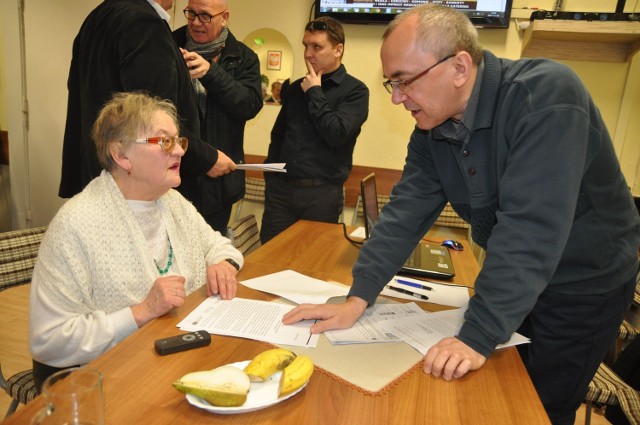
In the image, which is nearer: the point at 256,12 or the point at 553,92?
the point at 553,92

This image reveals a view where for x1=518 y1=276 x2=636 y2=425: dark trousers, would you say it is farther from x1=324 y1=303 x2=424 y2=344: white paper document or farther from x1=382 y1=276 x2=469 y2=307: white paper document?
x1=324 y1=303 x2=424 y2=344: white paper document

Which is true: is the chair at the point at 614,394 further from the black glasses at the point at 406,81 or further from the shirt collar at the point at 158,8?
the shirt collar at the point at 158,8

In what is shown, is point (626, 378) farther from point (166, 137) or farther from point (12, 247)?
point (12, 247)

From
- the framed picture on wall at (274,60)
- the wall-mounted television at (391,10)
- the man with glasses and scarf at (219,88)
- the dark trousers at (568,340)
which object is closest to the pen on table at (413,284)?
the dark trousers at (568,340)

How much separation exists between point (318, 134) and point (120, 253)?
5.79 ft

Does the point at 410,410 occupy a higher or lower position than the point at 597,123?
lower

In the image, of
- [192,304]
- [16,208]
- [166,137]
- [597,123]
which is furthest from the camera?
[16,208]

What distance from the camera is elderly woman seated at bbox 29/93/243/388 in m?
1.12

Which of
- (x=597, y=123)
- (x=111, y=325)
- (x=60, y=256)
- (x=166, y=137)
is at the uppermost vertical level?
(x=597, y=123)

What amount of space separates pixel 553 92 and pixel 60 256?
4.07ft

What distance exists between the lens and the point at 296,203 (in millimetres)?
2875

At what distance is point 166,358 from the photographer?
0.98 m

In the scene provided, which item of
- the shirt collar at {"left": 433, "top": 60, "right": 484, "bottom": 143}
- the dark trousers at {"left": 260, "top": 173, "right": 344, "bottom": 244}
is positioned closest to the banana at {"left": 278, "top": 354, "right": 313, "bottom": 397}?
the shirt collar at {"left": 433, "top": 60, "right": 484, "bottom": 143}

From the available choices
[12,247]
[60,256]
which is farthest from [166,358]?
[12,247]
